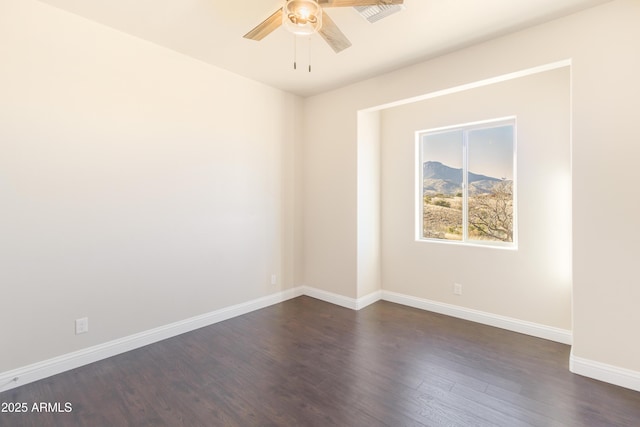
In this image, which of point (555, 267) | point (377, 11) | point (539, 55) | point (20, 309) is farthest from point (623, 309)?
point (20, 309)

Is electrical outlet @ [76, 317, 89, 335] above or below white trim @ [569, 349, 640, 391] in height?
above

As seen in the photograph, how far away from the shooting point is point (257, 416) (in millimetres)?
1913

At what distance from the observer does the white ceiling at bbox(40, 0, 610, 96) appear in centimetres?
227

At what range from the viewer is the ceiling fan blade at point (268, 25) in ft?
6.23

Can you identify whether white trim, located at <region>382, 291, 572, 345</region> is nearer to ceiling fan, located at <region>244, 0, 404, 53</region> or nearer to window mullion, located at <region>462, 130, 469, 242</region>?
window mullion, located at <region>462, 130, 469, 242</region>

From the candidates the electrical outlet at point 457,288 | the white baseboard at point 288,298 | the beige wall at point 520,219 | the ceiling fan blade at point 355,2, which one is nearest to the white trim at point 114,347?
the white baseboard at point 288,298

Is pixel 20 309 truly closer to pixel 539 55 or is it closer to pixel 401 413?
pixel 401 413

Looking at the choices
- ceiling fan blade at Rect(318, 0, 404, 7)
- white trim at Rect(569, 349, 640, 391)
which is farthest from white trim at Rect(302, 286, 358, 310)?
ceiling fan blade at Rect(318, 0, 404, 7)

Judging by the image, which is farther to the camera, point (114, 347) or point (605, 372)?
point (114, 347)

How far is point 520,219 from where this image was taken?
3.10 m

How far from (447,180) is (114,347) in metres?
3.91

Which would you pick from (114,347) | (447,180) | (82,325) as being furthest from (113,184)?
(447,180)

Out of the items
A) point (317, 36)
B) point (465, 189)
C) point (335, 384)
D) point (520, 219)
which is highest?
point (317, 36)

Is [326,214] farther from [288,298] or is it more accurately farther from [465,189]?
[465,189]
